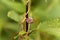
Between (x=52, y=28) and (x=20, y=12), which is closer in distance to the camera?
(x=52, y=28)

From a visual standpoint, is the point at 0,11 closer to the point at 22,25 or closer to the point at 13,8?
the point at 13,8

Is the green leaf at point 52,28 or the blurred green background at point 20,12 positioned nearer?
the green leaf at point 52,28

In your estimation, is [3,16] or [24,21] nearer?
[24,21]

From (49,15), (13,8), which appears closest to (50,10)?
(49,15)

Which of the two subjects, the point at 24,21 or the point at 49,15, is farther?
the point at 49,15

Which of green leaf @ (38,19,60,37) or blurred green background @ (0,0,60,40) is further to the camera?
blurred green background @ (0,0,60,40)

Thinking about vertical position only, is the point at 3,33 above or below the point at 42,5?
below

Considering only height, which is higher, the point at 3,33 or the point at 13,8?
the point at 13,8

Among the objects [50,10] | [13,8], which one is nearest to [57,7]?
[50,10]

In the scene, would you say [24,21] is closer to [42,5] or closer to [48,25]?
[48,25]
